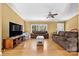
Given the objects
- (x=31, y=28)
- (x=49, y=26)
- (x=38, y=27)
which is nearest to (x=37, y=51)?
(x=38, y=27)

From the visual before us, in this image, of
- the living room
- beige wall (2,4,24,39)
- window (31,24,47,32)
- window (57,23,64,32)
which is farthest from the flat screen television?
window (57,23,64,32)

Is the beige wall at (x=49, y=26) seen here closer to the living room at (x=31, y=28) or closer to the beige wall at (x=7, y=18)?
the living room at (x=31, y=28)

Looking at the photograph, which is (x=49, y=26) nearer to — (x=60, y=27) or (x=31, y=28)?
(x=60, y=27)

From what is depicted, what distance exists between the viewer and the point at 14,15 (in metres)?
7.23

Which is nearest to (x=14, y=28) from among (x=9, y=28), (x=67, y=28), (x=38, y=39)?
(x=9, y=28)

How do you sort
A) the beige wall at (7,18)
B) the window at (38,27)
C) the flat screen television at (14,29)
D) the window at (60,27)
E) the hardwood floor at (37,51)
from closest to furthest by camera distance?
1. the hardwood floor at (37,51)
2. the beige wall at (7,18)
3. the flat screen television at (14,29)
4. the window at (60,27)
5. the window at (38,27)

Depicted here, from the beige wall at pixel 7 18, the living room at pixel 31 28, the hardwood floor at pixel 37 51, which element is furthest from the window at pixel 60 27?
the beige wall at pixel 7 18

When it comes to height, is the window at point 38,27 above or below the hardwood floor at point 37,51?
above

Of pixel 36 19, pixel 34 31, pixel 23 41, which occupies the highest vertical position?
pixel 36 19

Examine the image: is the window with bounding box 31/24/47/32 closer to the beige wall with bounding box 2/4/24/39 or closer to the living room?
the living room

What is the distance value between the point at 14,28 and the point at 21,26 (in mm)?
930

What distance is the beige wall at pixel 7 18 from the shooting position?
18.7 feet

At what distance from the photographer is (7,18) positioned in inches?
245

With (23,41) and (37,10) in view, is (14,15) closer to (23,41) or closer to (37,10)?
(37,10)
